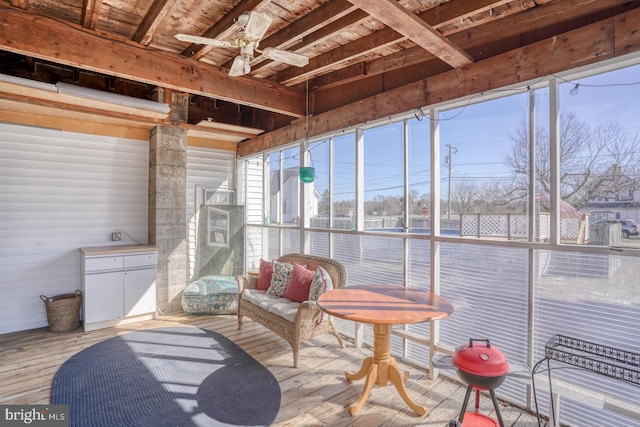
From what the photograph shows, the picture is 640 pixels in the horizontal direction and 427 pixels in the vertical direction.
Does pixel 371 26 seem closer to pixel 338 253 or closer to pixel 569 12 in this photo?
pixel 569 12

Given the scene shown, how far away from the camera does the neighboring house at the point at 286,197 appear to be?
16.4 ft

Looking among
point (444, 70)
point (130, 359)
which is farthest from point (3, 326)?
point (444, 70)

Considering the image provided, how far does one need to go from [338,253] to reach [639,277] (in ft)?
9.00

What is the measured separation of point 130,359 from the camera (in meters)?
3.42

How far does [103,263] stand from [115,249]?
0.25 metres

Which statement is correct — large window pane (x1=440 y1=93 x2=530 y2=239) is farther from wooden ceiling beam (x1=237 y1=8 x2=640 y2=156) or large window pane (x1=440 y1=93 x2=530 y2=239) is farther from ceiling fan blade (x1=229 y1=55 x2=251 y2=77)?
ceiling fan blade (x1=229 y1=55 x2=251 y2=77)

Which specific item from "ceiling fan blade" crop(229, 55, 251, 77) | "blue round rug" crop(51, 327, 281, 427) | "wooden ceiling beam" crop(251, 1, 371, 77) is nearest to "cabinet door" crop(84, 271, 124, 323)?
"blue round rug" crop(51, 327, 281, 427)

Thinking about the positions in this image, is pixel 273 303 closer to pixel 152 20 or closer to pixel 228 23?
pixel 228 23

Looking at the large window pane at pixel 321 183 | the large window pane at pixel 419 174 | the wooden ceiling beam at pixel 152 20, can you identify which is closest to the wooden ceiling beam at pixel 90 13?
the wooden ceiling beam at pixel 152 20

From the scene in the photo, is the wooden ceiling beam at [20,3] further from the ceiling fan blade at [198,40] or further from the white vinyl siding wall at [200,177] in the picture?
the white vinyl siding wall at [200,177]

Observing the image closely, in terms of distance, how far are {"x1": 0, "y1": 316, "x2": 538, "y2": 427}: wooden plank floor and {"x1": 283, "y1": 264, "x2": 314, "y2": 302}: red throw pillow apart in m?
0.57

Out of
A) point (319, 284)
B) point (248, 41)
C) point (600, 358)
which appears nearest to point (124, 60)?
point (248, 41)

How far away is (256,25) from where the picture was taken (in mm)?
2119

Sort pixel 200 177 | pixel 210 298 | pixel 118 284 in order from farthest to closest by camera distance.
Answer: pixel 200 177 < pixel 210 298 < pixel 118 284
